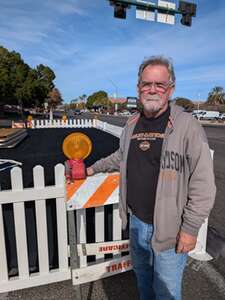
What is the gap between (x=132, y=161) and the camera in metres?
1.91

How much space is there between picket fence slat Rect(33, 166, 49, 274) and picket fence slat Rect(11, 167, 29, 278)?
0.42 feet

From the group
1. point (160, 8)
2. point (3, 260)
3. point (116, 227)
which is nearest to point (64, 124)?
point (160, 8)

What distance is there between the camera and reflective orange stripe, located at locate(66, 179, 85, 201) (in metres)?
2.45

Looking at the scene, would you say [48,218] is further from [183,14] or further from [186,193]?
[183,14]

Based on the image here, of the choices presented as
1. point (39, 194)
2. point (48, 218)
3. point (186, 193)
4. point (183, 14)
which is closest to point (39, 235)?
point (48, 218)

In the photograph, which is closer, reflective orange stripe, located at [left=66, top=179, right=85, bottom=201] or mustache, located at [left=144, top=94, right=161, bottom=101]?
mustache, located at [left=144, top=94, right=161, bottom=101]

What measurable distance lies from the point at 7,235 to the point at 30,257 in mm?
349

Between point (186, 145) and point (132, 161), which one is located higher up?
point (186, 145)

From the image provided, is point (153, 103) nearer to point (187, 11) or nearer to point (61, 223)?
point (61, 223)

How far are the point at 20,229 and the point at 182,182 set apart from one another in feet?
5.54

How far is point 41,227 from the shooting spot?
2654 millimetres

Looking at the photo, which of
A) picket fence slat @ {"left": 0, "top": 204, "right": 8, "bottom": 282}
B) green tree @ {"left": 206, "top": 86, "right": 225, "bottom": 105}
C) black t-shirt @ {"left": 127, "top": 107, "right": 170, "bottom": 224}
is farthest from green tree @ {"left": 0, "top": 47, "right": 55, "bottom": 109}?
green tree @ {"left": 206, "top": 86, "right": 225, "bottom": 105}

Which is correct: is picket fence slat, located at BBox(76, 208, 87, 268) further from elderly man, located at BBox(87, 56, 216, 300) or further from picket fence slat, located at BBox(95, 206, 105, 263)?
elderly man, located at BBox(87, 56, 216, 300)

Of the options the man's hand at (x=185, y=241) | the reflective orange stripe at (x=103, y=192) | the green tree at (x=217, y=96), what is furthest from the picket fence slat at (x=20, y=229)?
the green tree at (x=217, y=96)
